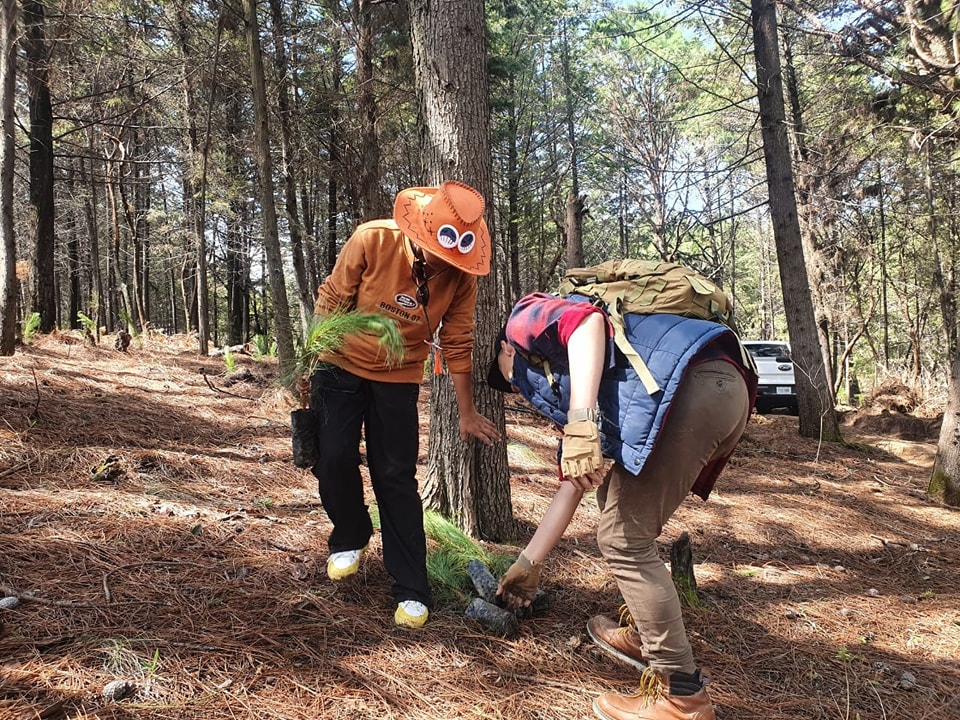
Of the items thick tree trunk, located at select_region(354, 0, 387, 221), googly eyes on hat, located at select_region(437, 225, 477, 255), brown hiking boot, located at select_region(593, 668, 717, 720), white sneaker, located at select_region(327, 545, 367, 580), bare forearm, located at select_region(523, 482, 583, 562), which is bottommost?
brown hiking boot, located at select_region(593, 668, 717, 720)

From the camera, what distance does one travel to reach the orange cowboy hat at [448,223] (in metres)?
2.26

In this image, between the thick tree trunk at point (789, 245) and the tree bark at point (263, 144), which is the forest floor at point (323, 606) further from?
the thick tree trunk at point (789, 245)

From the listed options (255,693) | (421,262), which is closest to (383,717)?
(255,693)

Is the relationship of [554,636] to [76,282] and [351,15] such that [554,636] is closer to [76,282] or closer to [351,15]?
[351,15]

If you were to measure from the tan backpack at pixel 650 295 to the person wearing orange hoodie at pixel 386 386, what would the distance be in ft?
1.76

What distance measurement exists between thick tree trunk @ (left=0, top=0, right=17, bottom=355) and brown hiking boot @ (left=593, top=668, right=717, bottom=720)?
7197 mm

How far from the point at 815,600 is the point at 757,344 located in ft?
37.2

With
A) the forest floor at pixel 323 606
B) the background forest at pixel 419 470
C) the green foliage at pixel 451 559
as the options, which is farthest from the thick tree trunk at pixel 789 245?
the green foliage at pixel 451 559

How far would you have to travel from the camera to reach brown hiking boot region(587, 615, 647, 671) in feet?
7.36

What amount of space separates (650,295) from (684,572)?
1.58 m

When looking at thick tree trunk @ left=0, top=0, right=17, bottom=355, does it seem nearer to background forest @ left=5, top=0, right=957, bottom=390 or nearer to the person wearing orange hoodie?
A: background forest @ left=5, top=0, right=957, bottom=390

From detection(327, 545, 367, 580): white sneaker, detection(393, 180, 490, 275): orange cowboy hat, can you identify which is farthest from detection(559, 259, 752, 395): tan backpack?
detection(327, 545, 367, 580): white sneaker

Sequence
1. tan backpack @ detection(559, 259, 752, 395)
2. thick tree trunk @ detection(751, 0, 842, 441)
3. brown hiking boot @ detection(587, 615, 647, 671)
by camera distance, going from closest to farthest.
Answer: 1. tan backpack @ detection(559, 259, 752, 395)
2. brown hiking boot @ detection(587, 615, 647, 671)
3. thick tree trunk @ detection(751, 0, 842, 441)

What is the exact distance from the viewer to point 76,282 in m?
26.0
